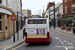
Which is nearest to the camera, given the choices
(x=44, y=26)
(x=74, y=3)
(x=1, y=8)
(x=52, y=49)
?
(x=52, y=49)

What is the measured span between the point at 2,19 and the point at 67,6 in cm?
3031

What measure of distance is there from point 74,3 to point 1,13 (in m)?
29.4

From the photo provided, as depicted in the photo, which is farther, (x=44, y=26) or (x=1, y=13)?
(x=1, y=13)

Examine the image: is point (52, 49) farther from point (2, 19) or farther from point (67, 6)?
point (67, 6)

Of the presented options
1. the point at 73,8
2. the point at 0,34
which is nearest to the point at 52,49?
the point at 0,34

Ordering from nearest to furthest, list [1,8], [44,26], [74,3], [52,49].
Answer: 1. [52,49]
2. [44,26]
3. [1,8]
4. [74,3]

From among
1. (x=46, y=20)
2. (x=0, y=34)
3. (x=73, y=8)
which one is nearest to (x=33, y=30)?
(x=46, y=20)

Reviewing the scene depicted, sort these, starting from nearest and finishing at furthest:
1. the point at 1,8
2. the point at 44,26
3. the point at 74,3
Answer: the point at 44,26 < the point at 1,8 < the point at 74,3

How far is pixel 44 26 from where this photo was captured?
1191 centimetres

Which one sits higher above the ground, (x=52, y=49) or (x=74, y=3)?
(x=74, y=3)

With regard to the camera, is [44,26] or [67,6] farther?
[67,6]

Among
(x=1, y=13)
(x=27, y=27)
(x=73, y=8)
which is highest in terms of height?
(x=73, y=8)

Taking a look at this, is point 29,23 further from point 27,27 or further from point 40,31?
point 40,31

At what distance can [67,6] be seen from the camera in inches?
1677
